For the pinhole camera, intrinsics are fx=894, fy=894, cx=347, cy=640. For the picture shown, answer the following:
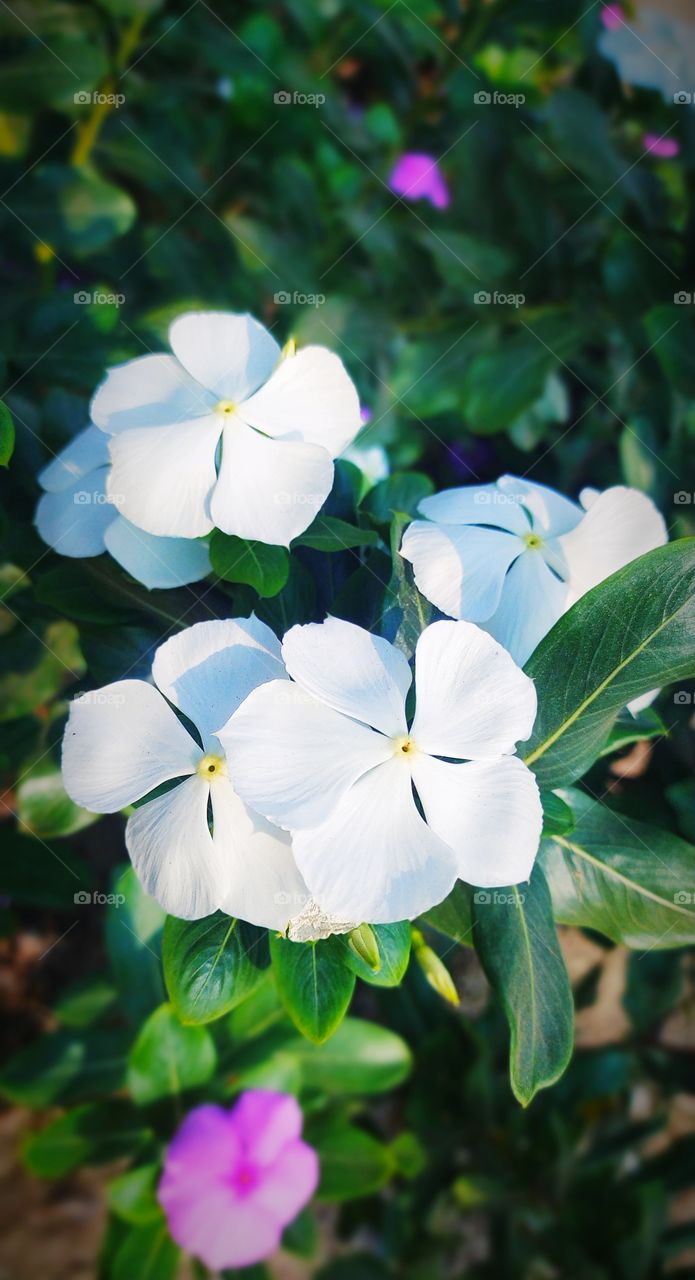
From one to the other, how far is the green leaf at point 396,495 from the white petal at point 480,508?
0.25ft

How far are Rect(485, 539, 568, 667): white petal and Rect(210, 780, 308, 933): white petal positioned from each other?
0.67ft

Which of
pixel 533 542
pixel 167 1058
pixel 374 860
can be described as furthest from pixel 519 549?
pixel 167 1058

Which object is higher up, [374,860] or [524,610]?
[524,610]

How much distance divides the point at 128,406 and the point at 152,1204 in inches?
34.2

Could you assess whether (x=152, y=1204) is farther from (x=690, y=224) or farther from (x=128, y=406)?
(x=690, y=224)

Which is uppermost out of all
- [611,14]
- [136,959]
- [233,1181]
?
[611,14]

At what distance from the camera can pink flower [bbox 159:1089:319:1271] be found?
0.92m

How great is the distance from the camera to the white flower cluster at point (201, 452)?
1.91ft

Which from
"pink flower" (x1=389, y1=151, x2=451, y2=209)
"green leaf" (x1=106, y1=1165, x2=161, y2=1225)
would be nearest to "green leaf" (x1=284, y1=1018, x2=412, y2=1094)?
"green leaf" (x1=106, y1=1165, x2=161, y2=1225)

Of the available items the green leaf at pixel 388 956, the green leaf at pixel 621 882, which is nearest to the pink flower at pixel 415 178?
the green leaf at pixel 621 882

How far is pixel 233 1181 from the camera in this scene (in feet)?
3.04

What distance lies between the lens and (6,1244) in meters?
1.46

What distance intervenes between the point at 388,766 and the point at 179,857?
0.45ft

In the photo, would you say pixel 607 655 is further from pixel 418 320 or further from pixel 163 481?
pixel 418 320
